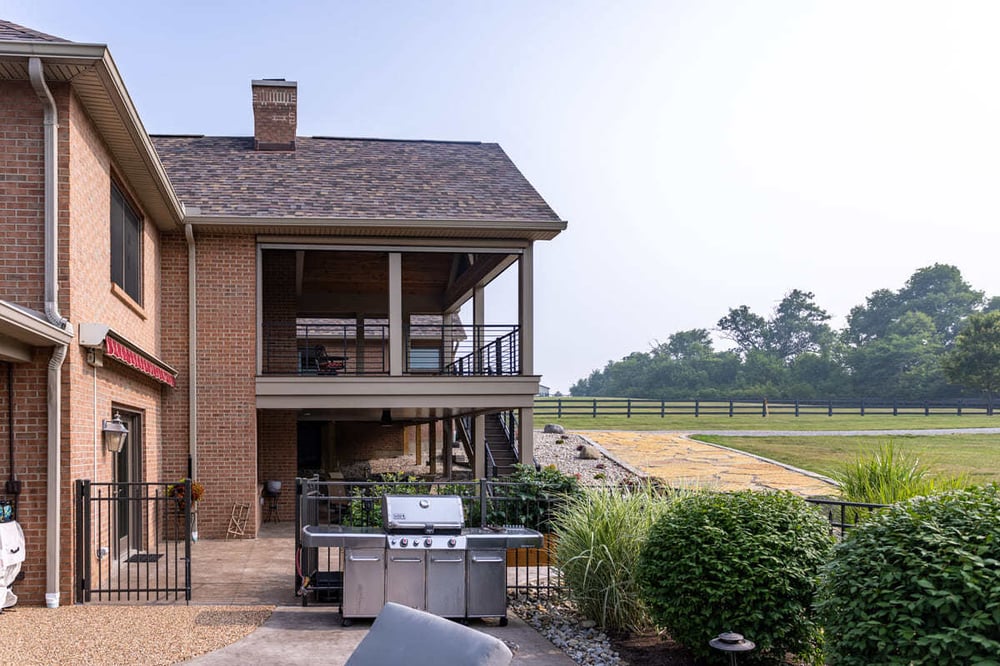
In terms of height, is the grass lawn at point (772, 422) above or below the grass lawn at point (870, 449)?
above

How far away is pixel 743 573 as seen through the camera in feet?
21.3

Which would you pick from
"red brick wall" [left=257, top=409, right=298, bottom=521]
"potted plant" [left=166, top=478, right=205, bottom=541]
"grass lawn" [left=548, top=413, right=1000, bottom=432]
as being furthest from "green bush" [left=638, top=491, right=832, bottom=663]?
"grass lawn" [left=548, top=413, right=1000, bottom=432]

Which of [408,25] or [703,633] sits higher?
[408,25]

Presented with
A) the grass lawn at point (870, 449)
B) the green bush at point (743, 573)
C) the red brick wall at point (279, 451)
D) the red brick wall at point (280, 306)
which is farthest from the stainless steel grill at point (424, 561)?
the grass lawn at point (870, 449)

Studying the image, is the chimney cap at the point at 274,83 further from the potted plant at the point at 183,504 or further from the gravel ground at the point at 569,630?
the gravel ground at the point at 569,630

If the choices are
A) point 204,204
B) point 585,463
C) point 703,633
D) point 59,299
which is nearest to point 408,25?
point 204,204

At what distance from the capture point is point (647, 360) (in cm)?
7094

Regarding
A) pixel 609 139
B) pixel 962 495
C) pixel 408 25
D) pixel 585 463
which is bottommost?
pixel 585 463

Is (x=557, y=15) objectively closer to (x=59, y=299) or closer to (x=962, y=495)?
(x=59, y=299)

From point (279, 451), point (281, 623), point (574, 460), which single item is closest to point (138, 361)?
point (281, 623)

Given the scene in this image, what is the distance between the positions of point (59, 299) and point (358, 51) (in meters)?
7.49

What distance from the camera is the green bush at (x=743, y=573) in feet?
21.1

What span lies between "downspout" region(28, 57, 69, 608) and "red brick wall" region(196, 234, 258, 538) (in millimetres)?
5689

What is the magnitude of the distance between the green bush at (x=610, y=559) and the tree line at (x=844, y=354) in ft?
133
